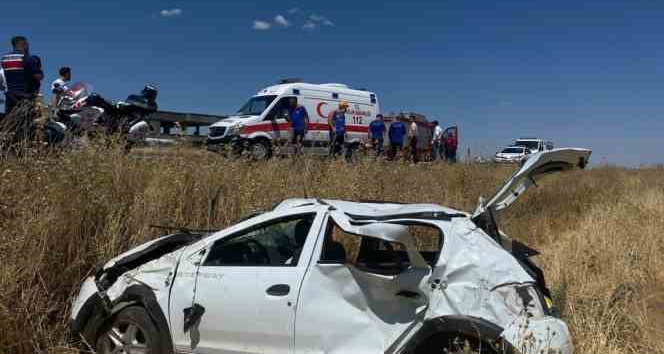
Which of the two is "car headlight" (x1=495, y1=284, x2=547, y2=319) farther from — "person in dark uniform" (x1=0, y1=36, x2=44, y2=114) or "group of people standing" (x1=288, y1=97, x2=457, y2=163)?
"group of people standing" (x1=288, y1=97, x2=457, y2=163)

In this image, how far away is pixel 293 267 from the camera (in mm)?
3654

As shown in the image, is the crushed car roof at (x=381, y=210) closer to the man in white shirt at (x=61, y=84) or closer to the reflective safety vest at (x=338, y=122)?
the man in white shirt at (x=61, y=84)

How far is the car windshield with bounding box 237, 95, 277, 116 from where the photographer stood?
15.5m

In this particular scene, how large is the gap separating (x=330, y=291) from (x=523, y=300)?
128 centimetres

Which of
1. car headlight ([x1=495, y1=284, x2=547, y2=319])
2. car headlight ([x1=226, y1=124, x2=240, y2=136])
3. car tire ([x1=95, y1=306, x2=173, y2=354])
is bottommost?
car tire ([x1=95, y1=306, x2=173, y2=354])

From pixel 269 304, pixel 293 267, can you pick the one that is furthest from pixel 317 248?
pixel 269 304

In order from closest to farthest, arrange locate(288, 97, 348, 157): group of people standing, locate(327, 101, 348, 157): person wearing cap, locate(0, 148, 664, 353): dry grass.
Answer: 1. locate(0, 148, 664, 353): dry grass
2. locate(288, 97, 348, 157): group of people standing
3. locate(327, 101, 348, 157): person wearing cap

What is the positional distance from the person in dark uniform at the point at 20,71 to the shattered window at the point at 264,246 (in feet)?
15.4

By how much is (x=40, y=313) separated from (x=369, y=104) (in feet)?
53.1

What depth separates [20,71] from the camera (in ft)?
23.2

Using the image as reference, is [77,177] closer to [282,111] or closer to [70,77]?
[70,77]

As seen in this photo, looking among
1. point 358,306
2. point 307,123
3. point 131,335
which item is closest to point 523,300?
point 358,306

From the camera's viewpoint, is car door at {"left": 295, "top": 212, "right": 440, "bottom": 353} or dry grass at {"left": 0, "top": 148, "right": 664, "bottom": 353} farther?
dry grass at {"left": 0, "top": 148, "right": 664, "bottom": 353}

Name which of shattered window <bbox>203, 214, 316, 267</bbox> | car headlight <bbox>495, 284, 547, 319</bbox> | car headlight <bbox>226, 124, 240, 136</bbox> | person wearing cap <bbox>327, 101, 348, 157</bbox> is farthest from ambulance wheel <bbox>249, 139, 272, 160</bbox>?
car headlight <bbox>495, 284, 547, 319</bbox>
